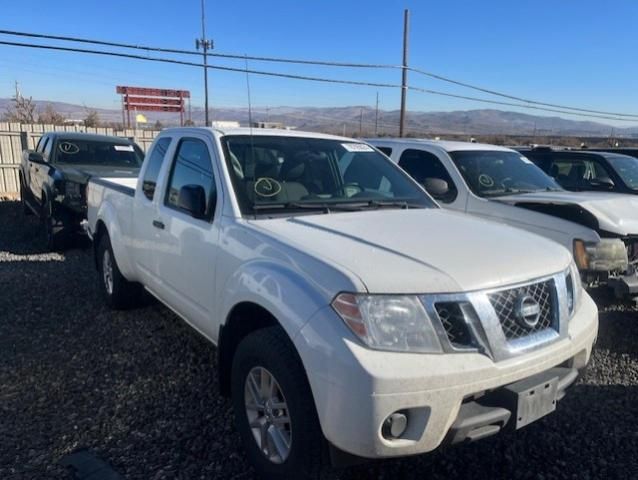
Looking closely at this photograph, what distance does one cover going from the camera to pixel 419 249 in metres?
2.49

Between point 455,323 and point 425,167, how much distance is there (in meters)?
4.33

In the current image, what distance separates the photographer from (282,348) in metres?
2.34

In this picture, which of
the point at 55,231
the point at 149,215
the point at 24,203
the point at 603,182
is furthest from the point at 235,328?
the point at 24,203

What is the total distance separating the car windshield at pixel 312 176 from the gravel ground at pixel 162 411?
148 centimetres

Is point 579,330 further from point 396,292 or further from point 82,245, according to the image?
point 82,245

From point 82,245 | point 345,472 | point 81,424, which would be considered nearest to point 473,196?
point 345,472

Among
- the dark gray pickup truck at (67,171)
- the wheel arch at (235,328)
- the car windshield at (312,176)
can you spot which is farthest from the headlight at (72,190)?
the wheel arch at (235,328)

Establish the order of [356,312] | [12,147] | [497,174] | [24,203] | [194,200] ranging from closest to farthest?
[356,312] < [194,200] < [497,174] < [24,203] < [12,147]

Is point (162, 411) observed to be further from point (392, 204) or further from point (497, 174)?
point (497, 174)

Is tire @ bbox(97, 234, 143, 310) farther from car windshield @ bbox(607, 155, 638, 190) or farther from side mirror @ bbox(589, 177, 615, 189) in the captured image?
car windshield @ bbox(607, 155, 638, 190)

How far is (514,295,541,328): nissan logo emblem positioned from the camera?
2.29m

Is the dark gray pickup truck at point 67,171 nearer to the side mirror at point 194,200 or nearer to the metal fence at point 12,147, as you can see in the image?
the metal fence at point 12,147

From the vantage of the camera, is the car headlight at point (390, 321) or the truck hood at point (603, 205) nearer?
the car headlight at point (390, 321)

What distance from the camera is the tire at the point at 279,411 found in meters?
2.21
